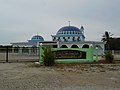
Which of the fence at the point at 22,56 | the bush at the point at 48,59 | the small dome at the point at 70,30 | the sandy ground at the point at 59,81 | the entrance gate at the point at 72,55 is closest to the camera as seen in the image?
the sandy ground at the point at 59,81

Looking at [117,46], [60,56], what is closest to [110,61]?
[60,56]

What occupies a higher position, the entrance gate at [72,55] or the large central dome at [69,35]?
the large central dome at [69,35]

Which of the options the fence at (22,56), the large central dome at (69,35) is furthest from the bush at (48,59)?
the large central dome at (69,35)

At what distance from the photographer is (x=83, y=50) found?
31234mm

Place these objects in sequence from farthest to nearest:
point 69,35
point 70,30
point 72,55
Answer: point 70,30
point 69,35
point 72,55

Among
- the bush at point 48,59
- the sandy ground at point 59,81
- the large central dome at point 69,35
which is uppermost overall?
the large central dome at point 69,35

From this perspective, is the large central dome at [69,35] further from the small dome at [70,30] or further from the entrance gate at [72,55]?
the entrance gate at [72,55]

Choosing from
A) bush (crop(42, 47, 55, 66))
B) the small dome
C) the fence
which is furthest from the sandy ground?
the small dome

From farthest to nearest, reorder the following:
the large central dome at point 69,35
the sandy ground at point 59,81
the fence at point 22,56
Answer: the large central dome at point 69,35, the fence at point 22,56, the sandy ground at point 59,81

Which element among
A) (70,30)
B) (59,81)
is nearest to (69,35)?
(70,30)

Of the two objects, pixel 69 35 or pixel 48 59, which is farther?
pixel 69 35

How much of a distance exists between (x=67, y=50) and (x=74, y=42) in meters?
32.2

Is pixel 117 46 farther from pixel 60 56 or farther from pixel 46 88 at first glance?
pixel 46 88

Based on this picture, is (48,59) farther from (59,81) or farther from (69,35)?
(69,35)
